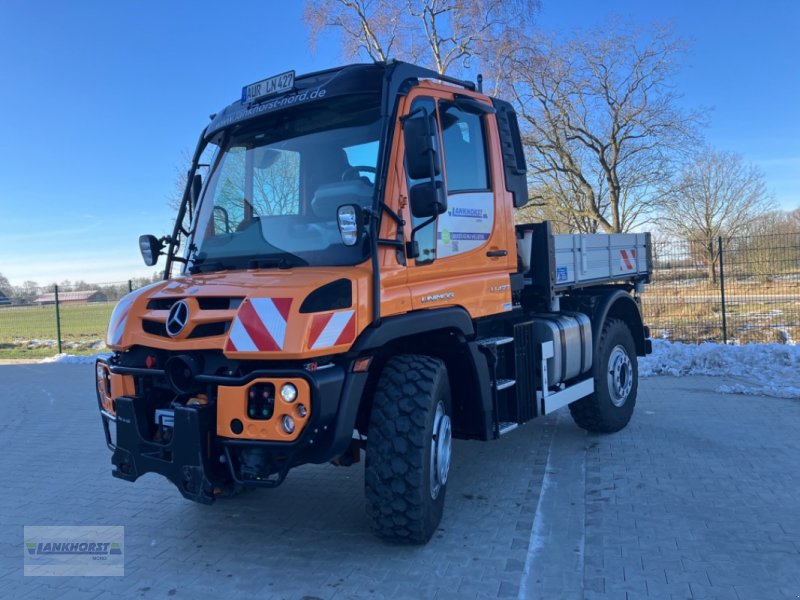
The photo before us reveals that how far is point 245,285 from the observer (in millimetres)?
3564

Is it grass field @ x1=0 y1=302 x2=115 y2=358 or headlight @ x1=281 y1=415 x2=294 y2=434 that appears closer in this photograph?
headlight @ x1=281 y1=415 x2=294 y2=434

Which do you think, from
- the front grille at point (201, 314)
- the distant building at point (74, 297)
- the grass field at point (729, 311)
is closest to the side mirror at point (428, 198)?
the front grille at point (201, 314)

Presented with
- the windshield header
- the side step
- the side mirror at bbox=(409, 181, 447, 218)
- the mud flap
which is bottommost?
the side step

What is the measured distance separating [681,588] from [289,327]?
2.50 m

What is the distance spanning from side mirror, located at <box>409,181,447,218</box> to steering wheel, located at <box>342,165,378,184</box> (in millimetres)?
290

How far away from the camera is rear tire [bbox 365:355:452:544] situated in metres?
3.71

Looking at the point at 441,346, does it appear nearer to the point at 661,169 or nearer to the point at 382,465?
the point at 382,465

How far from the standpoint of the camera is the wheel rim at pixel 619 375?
657cm

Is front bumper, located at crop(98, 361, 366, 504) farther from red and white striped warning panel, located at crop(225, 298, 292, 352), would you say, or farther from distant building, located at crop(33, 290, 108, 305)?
distant building, located at crop(33, 290, 108, 305)

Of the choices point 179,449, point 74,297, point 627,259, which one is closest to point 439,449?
point 179,449

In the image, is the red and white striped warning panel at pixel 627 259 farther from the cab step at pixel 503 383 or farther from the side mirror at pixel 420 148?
the side mirror at pixel 420 148

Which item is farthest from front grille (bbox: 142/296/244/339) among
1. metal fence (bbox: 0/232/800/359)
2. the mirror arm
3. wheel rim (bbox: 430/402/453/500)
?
metal fence (bbox: 0/232/800/359)

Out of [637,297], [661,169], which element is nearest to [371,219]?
[637,297]

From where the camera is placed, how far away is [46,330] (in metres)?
18.8
